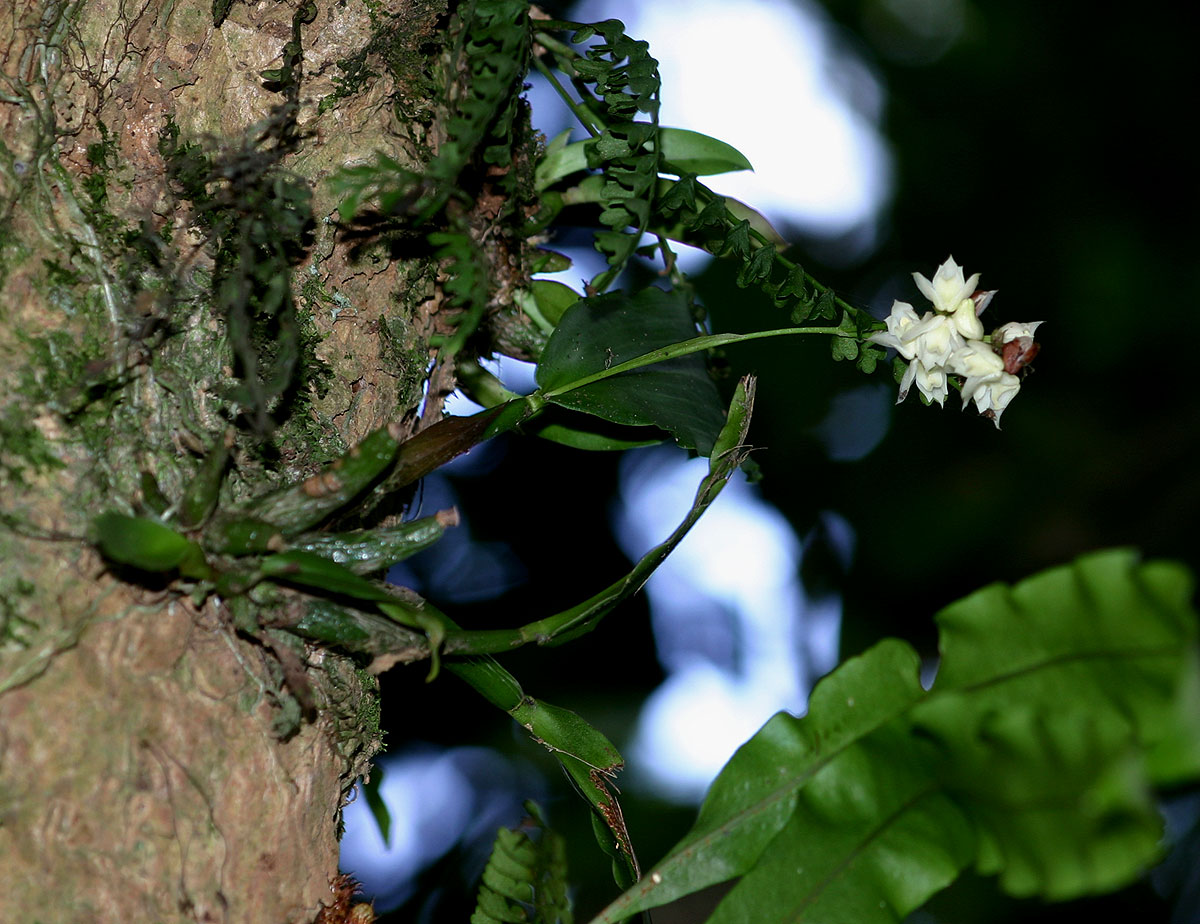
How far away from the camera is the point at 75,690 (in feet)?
1.77

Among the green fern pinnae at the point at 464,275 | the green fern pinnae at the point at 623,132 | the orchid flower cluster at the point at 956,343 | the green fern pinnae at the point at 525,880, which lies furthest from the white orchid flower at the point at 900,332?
the green fern pinnae at the point at 525,880

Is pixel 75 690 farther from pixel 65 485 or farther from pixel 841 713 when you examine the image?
pixel 841 713

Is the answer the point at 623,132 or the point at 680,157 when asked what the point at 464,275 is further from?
the point at 680,157

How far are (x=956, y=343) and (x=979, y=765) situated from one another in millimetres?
382

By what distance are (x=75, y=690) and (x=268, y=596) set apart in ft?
0.40

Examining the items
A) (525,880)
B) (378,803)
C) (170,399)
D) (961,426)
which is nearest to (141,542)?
(170,399)

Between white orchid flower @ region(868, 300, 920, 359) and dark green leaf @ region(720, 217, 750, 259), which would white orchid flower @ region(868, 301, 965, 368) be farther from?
dark green leaf @ region(720, 217, 750, 259)

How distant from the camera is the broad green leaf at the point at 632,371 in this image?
0.79 metres

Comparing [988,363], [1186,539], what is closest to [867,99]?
[1186,539]

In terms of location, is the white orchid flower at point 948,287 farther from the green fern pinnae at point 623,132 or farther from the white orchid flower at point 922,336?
the green fern pinnae at point 623,132

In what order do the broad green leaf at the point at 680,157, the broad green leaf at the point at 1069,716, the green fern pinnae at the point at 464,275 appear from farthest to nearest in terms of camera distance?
the broad green leaf at the point at 680,157 < the green fern pinnae at the point at 464,275 < the broad green leaf at the point at 1069,716

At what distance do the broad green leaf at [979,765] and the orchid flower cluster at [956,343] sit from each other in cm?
27

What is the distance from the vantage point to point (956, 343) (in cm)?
77

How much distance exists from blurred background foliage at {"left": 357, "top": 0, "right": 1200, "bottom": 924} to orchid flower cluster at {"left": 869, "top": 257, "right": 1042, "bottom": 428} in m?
0.86
